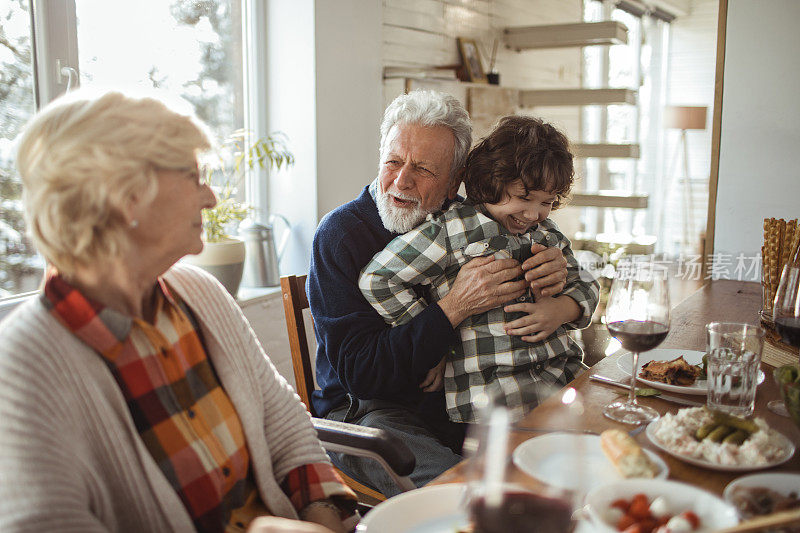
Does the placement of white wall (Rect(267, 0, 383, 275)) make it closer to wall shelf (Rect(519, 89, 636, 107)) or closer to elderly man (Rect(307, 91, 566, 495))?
elderly man (Rect(307, 91, 566, 495))

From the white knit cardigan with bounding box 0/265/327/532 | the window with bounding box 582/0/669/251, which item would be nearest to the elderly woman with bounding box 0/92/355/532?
the white knit cardigan with bounding box 0/265/327/532

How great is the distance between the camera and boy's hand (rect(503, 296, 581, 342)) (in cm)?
166

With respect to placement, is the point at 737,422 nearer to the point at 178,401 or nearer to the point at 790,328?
the point at 790,328

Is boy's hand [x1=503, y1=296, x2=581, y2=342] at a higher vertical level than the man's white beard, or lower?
lower

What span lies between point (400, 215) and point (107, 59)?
1452 millimetres

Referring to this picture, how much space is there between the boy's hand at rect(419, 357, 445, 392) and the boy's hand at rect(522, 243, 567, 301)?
0.96 feet

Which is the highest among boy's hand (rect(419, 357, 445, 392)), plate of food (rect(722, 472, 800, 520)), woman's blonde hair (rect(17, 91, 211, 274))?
woman's blonde hair (rect(17, 91, 211, 274))

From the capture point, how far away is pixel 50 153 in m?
0.94

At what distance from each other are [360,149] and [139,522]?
8.43ft

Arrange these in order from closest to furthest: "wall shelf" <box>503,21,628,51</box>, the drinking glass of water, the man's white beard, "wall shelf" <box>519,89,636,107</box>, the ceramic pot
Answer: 1. the drinking glass of water
2. the man's white beard
3. the ceramic pot
4. "wall shelf" <box>503,21,628,51</box>
5. "wall shelf" <box>519,89,636,107</box>

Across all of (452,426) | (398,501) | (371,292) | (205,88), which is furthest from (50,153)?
(205,88)

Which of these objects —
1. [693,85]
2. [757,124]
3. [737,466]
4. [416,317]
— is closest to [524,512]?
[737,466]

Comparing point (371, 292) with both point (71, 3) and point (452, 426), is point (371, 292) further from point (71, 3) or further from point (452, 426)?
point (71, 3)

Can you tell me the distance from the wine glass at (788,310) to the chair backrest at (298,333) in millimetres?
1048
